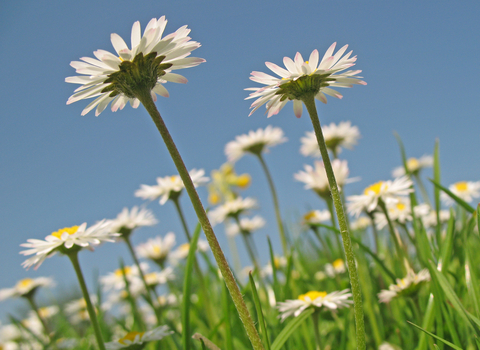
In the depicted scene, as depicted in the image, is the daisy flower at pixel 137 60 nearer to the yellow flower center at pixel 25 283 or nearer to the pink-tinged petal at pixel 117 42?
the pink-tinged petal at pixel 117 42

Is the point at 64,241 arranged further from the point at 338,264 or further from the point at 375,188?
the point at 338,264

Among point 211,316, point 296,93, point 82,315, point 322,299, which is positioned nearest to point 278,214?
point 211,316

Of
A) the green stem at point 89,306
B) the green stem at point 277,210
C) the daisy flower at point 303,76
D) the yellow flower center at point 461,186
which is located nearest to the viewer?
the daisy flower at point 303,76

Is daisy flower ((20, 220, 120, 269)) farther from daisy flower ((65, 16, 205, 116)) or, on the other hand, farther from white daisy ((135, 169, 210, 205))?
white daisy ((135, 169, 210, 205))

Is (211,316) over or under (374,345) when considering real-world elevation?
over

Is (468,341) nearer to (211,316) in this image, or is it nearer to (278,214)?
(211,316)

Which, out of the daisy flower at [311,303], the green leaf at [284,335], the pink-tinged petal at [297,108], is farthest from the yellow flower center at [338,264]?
the pink-tinged petal at [297,108]

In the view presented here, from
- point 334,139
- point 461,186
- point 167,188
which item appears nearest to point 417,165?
point 461,186
